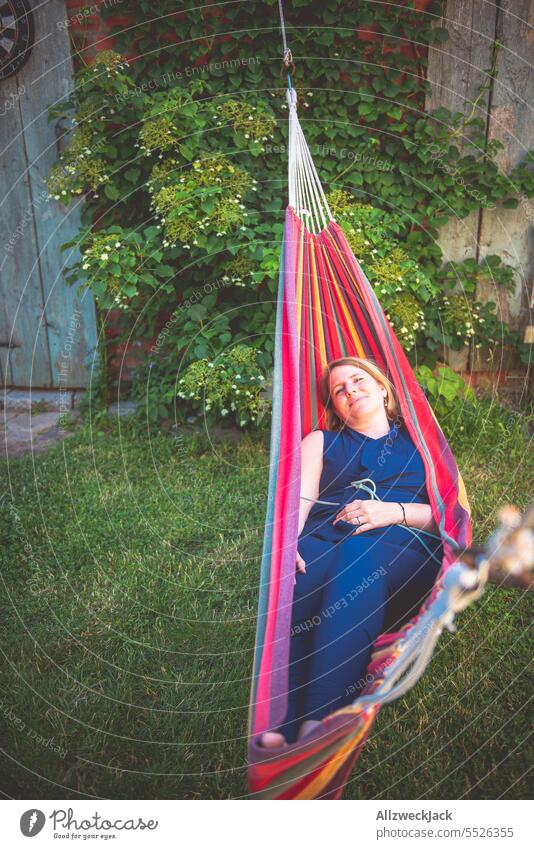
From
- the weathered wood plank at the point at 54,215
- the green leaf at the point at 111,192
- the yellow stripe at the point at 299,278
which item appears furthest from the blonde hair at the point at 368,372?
the weathered wood plank at the point at 54,215

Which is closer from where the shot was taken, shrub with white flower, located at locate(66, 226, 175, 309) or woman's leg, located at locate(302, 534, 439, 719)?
woman's leg, located at locate(302, 534, 439, 719)

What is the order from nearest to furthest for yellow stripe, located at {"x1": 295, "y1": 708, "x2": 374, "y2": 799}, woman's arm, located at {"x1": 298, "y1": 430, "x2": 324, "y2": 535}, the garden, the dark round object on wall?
→ yellow stripe, located at {"x1": 295, "y1": 708, "x2": 374, "y2": 799}
woman's arm, located at {"x1": 298, "y1": 430, "x2": 324, "y2": 535}
the garden
the dark round object on wall

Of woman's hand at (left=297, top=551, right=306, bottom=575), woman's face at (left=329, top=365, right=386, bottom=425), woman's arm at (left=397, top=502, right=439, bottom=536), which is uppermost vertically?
woman's face at (left=329, top=365, right=386, bottom=425)

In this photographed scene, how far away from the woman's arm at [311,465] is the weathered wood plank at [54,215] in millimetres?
1858

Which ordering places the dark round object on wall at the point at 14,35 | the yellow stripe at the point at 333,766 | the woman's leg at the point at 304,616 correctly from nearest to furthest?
the yellow stripe at the point at 333,766
the woman's leg at the point at 304,616
the dark round object on wall at the point at 14,35

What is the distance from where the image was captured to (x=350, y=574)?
1.30 meters

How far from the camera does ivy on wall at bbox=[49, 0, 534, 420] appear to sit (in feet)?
7.99

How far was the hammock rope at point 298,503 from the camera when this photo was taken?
0.99m

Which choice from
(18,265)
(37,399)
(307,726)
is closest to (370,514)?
(307,726)

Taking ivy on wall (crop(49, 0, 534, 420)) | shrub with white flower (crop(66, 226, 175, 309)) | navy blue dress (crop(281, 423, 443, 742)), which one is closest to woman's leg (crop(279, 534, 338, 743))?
navy blue dress (crop(281, 423, 443, 742))

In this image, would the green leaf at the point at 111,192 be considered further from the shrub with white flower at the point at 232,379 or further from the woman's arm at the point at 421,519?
the woman's arm at the point at 421,519

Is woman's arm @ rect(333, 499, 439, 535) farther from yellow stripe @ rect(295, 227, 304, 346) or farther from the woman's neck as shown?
yellow stripe @ rect(295, 227, 304, 346)

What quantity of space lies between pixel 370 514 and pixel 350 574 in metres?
0.20

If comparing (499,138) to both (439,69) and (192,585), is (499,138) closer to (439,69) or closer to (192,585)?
(439,69)
